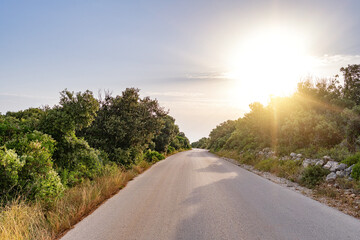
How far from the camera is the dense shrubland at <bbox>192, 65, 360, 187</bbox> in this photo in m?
11.7

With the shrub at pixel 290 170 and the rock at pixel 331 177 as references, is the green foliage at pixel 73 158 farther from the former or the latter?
the rock at pixel 331 177

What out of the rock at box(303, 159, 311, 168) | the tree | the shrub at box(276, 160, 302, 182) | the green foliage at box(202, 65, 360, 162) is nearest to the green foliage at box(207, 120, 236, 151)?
the green foliage at box(202, 65, 360, 162)

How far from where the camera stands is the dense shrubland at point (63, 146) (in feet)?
18.5

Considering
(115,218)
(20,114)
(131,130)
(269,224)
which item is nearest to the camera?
(269,224)

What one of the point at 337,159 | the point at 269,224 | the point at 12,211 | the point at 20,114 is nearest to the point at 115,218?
the point at 12,211

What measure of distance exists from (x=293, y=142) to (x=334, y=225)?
43.5 feet

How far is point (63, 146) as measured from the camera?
823 cm

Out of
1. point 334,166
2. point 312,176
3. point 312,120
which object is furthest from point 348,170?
point 312,120

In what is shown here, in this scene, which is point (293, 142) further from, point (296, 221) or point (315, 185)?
point (296, 221)

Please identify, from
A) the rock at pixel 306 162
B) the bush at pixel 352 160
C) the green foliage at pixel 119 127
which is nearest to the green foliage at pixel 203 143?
the green foliage at pixel 119 127

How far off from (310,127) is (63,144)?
1669cm

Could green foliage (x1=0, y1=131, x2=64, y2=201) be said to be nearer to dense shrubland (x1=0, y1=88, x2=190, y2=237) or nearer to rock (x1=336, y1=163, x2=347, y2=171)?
dense shrubland (x1=0, y1=88, x2=190, y2=237)

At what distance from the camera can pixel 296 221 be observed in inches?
213

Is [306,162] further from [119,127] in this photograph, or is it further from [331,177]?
[119,127]
